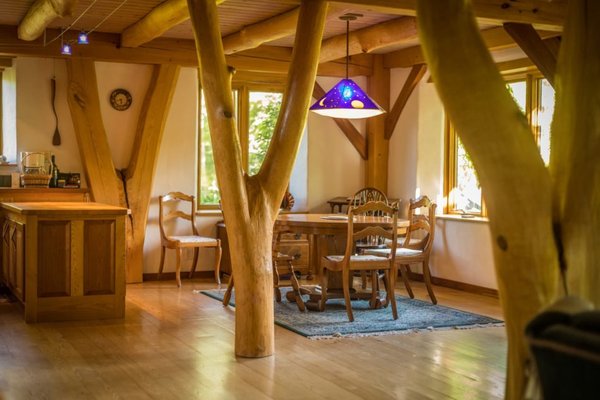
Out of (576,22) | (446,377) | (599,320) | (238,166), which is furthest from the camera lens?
(238,166)

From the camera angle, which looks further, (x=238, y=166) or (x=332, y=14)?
(x=332, y=14)

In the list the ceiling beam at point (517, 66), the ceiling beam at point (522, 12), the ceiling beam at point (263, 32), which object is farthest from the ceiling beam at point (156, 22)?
the ceiling beam at point (517, 66)

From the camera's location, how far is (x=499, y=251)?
9.76 ft

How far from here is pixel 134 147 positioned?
8492mm

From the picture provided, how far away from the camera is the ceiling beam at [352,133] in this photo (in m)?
9.41

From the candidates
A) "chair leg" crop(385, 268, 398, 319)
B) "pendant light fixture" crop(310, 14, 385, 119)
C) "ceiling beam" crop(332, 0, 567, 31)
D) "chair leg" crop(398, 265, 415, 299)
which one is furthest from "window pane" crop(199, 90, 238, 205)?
"ceiling beam" crop(332, 0, 567, 31)

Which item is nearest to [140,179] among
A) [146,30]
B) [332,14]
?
[146,30]

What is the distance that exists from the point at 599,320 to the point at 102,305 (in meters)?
4.97

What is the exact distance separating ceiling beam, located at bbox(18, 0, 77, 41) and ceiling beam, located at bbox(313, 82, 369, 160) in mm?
3327

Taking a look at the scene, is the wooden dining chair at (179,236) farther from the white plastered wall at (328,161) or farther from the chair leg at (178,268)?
the white plastered wall at (328,161)

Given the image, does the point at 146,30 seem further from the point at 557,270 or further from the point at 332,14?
the point at 557,270

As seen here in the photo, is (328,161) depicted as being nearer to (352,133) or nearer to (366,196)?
(352,133)

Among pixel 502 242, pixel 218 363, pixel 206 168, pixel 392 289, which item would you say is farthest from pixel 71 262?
pixel 502 242

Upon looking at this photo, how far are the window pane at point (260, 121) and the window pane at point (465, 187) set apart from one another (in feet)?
7.10
